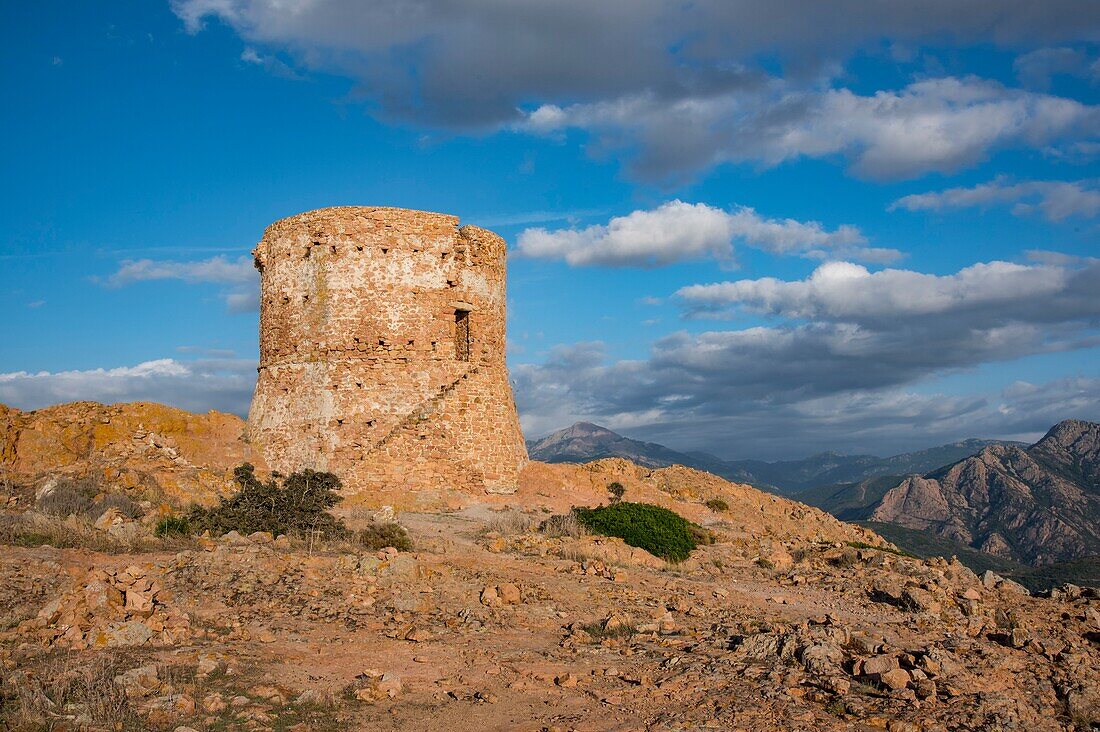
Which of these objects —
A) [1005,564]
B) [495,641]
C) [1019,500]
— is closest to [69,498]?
[495,641]

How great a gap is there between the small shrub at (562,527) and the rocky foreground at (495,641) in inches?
69.6

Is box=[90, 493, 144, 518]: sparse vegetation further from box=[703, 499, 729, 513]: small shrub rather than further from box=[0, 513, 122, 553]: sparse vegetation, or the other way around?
box=[703, 499, 729, 513]: small shrub

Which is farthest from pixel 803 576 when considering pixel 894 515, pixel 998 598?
pixel 894 515

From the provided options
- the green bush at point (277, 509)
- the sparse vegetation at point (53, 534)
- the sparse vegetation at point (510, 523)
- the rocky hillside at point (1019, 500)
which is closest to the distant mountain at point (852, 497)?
the rocky hillside at point (1019, 500)

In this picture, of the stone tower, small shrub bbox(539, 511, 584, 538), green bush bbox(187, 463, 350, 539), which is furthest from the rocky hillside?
green bush bbox(187, 463, 350, 539)

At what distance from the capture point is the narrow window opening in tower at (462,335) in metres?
21.0

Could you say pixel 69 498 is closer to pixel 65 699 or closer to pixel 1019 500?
pixel 65 699

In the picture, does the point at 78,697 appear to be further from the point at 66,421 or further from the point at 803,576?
the point at 66,421

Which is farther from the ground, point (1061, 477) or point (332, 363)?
point (332, 363)

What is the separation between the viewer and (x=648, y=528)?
1719 centimetres

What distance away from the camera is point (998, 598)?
44.8 feet

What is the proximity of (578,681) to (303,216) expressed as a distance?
53.5 ft

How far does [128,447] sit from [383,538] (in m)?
8.84

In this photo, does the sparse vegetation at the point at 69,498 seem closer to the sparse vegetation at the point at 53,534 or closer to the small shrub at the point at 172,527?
the sparse vegetation at the point at 53,534
